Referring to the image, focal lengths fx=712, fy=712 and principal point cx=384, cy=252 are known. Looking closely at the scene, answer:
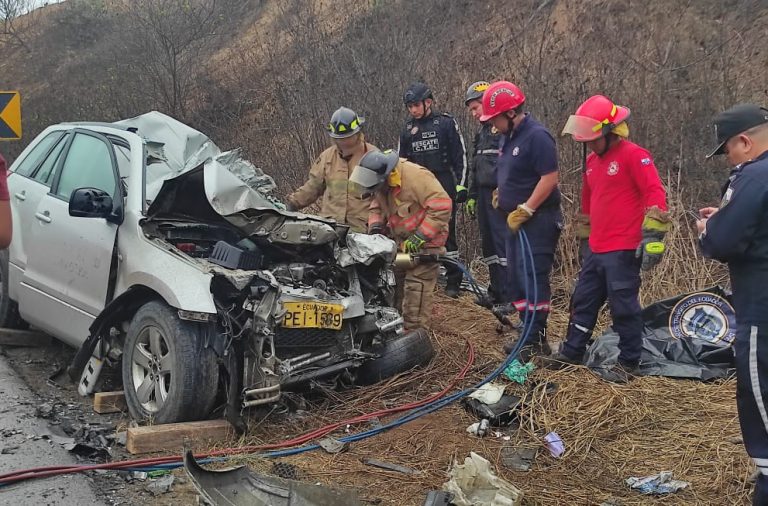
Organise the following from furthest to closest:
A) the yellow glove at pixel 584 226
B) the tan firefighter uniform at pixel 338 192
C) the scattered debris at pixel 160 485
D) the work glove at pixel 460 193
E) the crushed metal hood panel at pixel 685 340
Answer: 1. the work glove at pixel 460 193
2. the tan firefighter uniform at pixel 338 192
3. the yellow glove at pixel 584 226
4. the crushed metal hood panel at pixel 685 340
5. the scattered debris at pixel 160 485

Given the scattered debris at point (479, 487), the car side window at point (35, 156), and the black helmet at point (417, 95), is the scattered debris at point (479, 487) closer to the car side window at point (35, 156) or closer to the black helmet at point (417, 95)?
the car side window at point (35, 156)

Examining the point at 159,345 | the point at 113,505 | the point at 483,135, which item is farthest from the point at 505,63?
the point at 113,505

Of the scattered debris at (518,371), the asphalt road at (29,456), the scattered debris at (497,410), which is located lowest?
the asphalt road at (29,456)

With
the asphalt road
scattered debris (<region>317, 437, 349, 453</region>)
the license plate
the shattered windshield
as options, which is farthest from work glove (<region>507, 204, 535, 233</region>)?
the asphalt road

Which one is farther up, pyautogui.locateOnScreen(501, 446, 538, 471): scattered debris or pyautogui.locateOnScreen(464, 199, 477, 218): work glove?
pyautogui.locateOnScreen(464, 199, 477, 218): work glove

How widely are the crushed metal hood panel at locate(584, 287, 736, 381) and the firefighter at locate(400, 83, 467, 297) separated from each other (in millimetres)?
2206

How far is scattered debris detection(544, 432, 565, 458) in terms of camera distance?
4.05m

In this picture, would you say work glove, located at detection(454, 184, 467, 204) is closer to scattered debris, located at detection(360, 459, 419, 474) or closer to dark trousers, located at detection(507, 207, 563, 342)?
dark trousers, located at detection(507, 207, 563, 342)

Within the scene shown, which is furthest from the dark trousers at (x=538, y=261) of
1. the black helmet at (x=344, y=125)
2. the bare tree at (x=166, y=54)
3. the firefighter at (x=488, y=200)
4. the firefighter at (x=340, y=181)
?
the bare tree at (x=166, y=54)

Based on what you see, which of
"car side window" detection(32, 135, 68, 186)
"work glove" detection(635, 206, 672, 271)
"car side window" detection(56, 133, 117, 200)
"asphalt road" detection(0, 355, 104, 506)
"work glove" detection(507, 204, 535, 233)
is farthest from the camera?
"car side window" detection(32, 135, 68, 186)

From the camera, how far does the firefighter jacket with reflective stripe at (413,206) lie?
5547 millimetres

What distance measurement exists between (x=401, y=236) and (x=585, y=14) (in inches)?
310

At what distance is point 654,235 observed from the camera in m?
4.35

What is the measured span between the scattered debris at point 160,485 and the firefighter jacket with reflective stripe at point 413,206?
2.68 m
